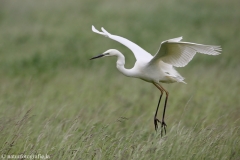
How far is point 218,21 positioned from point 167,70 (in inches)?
397

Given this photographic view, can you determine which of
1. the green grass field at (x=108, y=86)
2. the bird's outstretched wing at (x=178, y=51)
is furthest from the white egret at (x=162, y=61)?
the green grass field at (x=108, y=86)

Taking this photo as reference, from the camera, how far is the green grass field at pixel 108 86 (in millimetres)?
4457

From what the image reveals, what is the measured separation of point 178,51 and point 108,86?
3.47 meters

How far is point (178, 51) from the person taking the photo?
5.34 m

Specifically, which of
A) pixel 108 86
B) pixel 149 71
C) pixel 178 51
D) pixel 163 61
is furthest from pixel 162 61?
pixel 108 86

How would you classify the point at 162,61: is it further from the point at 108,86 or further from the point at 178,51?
the point at 108,86

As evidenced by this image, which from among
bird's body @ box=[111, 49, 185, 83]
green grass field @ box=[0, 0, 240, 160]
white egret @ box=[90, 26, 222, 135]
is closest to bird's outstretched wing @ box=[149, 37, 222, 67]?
white egret @ box=[90, 26, 222, 135]

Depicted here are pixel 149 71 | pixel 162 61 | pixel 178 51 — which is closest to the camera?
pixel 178 51

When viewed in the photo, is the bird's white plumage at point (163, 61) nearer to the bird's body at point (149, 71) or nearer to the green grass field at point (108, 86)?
the bird's body at point (149, 71)

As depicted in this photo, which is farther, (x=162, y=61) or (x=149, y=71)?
(x=162, y=61)

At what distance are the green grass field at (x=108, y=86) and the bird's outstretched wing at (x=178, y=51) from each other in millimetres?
546

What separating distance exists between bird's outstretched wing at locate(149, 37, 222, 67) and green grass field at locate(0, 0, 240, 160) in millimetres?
546

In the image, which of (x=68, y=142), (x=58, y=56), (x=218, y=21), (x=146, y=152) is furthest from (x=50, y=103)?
(x=218, y=21)

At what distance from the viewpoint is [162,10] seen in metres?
16.1
